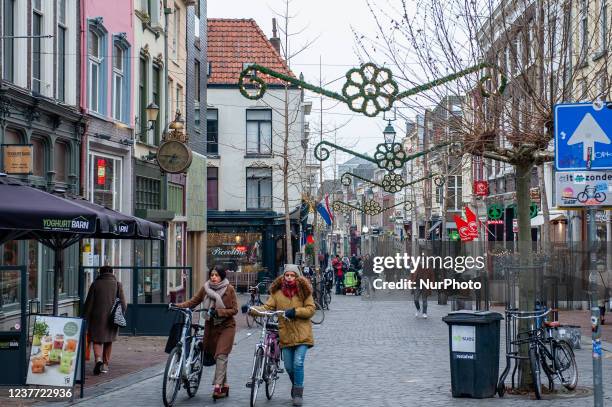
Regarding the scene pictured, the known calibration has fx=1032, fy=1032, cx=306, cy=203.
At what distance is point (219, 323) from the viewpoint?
13117 millimetres

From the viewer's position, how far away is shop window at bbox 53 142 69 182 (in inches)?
889

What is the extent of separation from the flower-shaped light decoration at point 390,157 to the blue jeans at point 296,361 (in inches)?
358

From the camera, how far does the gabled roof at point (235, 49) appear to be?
5050 cm

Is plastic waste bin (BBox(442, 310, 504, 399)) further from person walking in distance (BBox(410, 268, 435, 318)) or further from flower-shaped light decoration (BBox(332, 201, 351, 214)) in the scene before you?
flower-shaped light decoration (BBox(332, 201, 351, 214))

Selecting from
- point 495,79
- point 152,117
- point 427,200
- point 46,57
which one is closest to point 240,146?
point 427,200

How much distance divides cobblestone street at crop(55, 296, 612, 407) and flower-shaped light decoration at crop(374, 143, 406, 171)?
3.71 meters

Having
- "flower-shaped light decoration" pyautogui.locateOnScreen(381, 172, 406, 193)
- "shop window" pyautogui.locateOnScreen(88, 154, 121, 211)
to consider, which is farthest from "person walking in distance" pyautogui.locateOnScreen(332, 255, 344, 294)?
"shop window" pyautogui.locateOnScreen(88, 154, 121, 211)

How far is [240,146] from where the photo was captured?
49.3 meters

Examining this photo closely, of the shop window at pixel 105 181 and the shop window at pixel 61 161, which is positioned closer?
the shop window at pixel 61 161

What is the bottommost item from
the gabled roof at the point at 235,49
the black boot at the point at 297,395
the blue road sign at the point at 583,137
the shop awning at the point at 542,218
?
the black boot at the point at 297,395

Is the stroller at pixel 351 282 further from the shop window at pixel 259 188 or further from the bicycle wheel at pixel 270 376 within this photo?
the bicycle wheel at pixel 270 376

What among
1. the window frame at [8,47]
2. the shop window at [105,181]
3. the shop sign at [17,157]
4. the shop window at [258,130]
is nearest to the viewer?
the shop sign at [17,157]

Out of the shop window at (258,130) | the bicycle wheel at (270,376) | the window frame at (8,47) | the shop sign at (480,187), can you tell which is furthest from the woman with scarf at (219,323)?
the shop window at (258,130)

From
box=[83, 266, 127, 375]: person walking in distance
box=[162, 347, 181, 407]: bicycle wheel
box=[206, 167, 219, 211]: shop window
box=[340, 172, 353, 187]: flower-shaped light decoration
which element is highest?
box=[206, 167, 219, 211]: shop window
